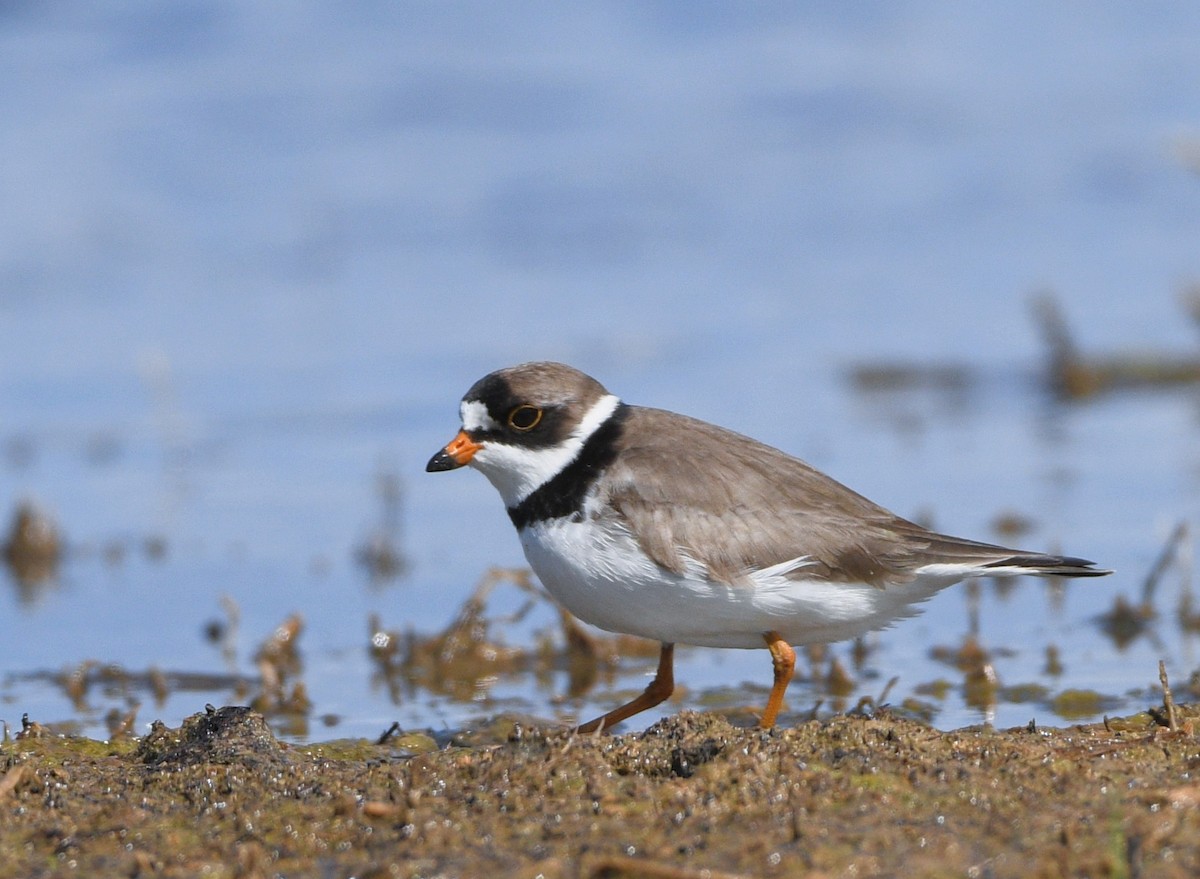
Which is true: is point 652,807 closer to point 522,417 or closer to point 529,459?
point 529,459

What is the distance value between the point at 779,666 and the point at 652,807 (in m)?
1.60

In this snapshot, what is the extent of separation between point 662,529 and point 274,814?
1744 millimetres

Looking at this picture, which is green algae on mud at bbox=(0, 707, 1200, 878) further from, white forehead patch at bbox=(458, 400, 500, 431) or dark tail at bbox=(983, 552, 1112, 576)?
white forehead patch at bbox=(458, 400, 500, 431)

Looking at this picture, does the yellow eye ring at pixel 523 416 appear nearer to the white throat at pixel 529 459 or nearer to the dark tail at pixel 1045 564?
the white throat at pixel 529 459

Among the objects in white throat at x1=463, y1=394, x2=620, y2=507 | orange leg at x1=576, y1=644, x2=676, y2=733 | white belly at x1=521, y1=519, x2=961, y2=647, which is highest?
white throat at x1=463, y1=394, x2=620, y2=507

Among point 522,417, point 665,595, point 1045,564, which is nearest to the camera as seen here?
point 665,595

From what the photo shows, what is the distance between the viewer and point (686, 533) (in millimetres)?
5785

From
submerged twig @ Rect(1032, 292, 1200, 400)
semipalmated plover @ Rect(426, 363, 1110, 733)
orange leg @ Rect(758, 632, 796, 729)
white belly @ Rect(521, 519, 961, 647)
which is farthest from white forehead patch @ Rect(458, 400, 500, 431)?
submerged twig @ Rect(1032, 292, 1200, 400)

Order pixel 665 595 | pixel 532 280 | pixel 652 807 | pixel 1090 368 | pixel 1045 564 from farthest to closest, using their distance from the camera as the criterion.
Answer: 1. pixel 532 280
2. pixel 1090 368
3. pixel 1045 564
4. pixel 665 595
5. pixel 652 807

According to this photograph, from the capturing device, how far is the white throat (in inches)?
242

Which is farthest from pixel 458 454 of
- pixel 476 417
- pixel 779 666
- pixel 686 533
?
pixel 779 666

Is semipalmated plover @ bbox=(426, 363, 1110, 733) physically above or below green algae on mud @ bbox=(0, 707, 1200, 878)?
above

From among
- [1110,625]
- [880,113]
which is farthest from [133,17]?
[1110,625]

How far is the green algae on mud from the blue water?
2.00m
